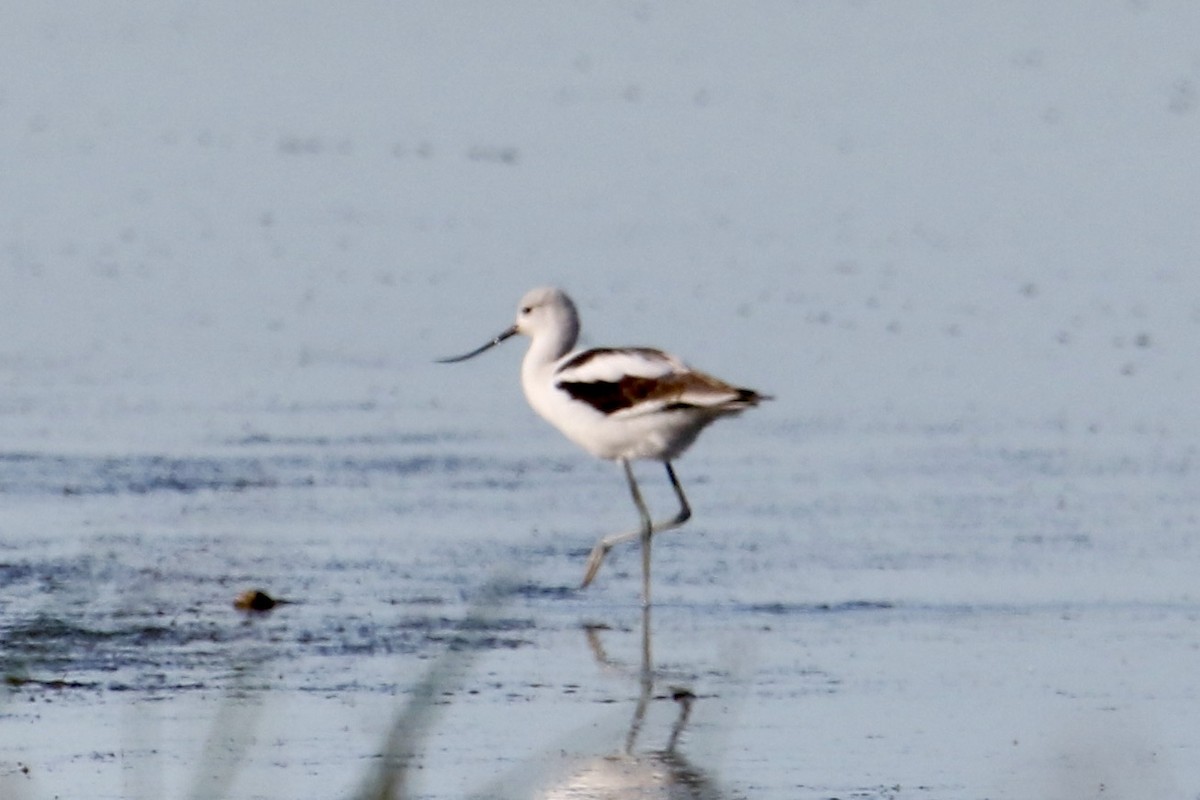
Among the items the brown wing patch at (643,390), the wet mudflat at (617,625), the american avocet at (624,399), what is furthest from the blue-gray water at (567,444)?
the brown wing patch at (643,390)

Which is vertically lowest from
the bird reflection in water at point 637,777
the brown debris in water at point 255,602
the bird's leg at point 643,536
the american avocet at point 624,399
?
the brown debris in water at point 255,602

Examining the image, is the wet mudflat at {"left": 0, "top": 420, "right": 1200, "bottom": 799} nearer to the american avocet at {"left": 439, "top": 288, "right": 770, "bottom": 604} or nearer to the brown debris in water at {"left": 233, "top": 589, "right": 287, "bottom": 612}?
the brown debris in water at {"left": 233, "top": 589, "right": 287, "bottom": 612}

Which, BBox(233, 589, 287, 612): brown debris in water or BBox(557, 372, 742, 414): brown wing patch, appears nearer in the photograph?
BBox(233, 589, 287, 612): brown debris in water

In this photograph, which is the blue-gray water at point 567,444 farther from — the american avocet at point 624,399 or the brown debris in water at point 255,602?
the american avocet at point 624,399

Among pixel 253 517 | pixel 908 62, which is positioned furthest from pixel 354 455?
pixel 908 62

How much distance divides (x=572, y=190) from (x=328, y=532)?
9657mm

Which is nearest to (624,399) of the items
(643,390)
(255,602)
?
(643,390)

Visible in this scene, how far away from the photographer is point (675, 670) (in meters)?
8.23

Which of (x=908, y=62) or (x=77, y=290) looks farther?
(x=908, y=62)

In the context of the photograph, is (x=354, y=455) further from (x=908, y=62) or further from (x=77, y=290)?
(x=908, y=62)

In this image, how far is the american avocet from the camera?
9789 mm

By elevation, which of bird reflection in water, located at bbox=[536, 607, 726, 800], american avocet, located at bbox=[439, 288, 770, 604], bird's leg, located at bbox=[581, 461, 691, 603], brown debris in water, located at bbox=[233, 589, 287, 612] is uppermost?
american avocet, located at bbox=[439, 288, 770, 604]

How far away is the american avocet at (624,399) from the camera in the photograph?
9.79m

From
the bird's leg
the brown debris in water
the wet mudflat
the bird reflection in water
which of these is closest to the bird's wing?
the bird's leg
